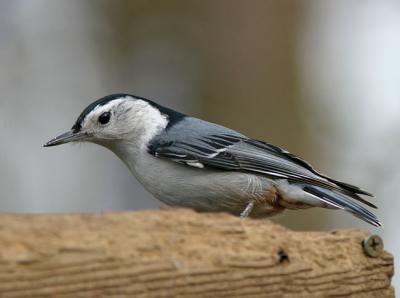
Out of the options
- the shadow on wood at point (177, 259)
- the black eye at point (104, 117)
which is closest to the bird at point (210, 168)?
the black eye at point (104, 117)

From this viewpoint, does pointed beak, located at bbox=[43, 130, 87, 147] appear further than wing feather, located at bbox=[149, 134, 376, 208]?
Yes

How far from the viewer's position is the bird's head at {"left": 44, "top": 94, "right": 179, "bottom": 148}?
351 centimetres

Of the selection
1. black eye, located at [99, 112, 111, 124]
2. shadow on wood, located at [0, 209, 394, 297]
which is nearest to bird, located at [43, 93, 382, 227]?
black eye, located at [99, 112, 111, 124]

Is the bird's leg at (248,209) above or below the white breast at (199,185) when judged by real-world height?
below

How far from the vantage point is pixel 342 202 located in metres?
3.17

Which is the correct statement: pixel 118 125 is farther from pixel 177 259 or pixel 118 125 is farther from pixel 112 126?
pixel 177 259

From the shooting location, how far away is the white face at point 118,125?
11.5ft

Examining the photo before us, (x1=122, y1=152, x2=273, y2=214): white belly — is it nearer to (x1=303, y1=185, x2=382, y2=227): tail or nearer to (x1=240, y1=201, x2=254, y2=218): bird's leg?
(x1=240, y1=201, x2=254, y2=218): bird's leg

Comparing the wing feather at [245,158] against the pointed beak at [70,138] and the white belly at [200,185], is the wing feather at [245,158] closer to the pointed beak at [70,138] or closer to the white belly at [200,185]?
the white belly at [200,185]

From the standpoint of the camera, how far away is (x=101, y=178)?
651cm

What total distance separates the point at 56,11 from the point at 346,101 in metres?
2.48

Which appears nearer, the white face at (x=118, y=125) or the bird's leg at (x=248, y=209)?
the bird's leg at (x=248, y=209)

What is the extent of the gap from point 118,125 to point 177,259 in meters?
1.53

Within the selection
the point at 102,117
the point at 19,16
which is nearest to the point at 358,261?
the point at 102,117
